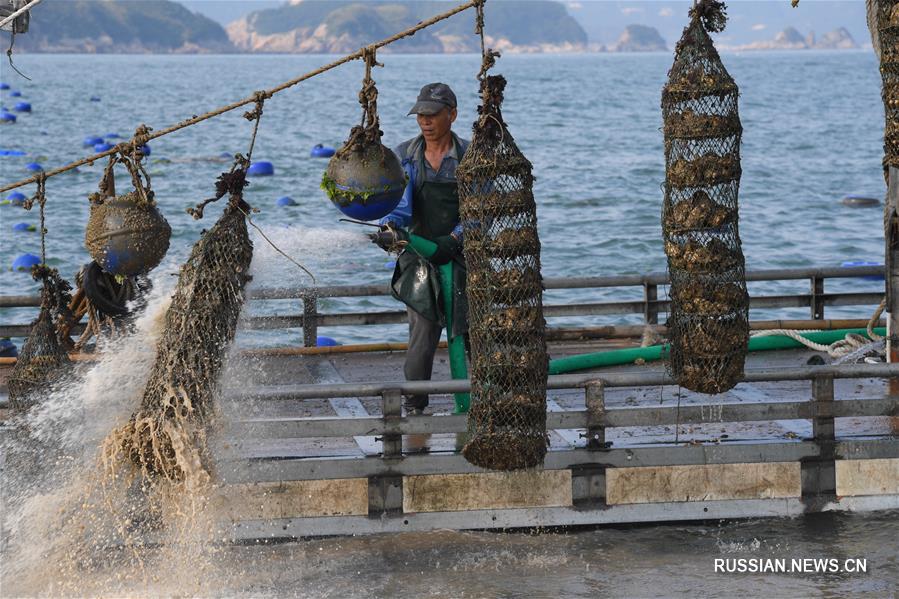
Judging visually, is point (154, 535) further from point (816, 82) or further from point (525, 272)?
point (816, 82)

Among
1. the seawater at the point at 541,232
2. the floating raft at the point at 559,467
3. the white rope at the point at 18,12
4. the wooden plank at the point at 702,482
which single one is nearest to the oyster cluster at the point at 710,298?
the floating raft at the point at 559,467

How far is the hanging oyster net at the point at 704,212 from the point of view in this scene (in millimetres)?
Result: 6945

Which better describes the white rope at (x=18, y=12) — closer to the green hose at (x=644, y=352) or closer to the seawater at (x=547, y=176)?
the seawater at (x=547, y=176)

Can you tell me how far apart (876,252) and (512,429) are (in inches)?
963

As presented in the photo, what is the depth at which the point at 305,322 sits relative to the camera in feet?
35.6

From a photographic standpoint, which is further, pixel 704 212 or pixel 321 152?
pixel 321 152

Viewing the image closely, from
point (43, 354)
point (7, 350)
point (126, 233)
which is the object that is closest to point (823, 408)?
point (126, 233)

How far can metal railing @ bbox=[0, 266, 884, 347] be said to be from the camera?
10.5 meters

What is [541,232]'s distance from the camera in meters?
33.0

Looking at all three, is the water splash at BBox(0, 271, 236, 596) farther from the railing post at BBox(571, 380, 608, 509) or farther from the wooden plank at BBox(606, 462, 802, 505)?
the wooden plank at BBox(606, 462, 802, 505)

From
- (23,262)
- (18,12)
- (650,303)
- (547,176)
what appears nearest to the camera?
(18,12)

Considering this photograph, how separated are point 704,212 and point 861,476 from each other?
2.30 metres

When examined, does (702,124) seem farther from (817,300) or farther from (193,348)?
(817,300)

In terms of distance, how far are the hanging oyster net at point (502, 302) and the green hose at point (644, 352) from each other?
2.84 meters
